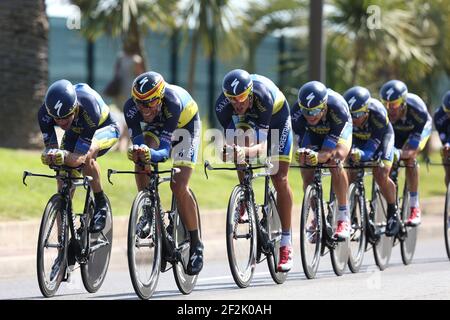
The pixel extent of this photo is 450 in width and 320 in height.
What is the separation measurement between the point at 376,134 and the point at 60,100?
4.47m

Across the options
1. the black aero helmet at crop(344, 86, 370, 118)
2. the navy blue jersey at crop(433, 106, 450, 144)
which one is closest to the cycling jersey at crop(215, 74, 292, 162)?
the black aero helmet at crop(344, 86, 370, 118)

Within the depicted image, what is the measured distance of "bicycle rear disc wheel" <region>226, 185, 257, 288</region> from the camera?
445 inches

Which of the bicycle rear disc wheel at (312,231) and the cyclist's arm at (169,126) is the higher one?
the cyclist's arm at (169,126)

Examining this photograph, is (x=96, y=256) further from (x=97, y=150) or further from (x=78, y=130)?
(x=78, y=130)

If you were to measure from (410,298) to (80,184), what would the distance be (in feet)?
9.29

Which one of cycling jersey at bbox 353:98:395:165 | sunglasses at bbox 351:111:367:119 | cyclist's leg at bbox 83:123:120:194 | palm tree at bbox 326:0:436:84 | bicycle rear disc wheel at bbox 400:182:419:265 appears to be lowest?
palm tree at bbox 326:0:436:84

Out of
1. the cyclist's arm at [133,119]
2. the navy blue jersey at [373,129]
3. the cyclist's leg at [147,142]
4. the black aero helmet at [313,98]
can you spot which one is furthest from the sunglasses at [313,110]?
the cyclist's arm at [133,119]

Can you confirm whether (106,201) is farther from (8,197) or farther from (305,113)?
(8,197)

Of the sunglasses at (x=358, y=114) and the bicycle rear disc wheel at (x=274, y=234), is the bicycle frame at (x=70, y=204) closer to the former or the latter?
the bicycle rear disc wheel at (x=274, y=234)

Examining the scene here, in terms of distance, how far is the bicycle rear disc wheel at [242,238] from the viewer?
1131 cm

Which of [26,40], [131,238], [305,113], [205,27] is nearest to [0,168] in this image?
[26,40]

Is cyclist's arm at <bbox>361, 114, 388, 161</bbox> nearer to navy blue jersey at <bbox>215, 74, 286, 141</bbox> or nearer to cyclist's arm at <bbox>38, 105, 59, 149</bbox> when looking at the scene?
navy blue jersey at <bbox>215, 74, 286, 141</bbox>

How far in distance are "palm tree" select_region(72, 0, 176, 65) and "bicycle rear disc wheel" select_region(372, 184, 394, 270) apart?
485 inches

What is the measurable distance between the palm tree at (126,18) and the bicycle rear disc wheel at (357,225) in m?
12.8
